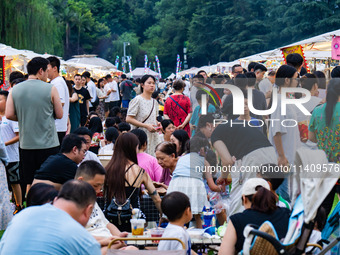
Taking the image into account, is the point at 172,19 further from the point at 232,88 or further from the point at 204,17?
the point at 232,88

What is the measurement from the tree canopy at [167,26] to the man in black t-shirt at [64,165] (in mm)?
25636

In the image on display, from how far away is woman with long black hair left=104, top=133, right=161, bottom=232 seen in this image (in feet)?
20.4

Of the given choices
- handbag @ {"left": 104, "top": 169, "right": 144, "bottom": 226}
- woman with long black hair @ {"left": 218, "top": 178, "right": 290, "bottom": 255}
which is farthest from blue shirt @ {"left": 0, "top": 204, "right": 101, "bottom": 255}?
handbag @ {"left": 104, "top": 169, "right": 144, "bottom": 226}

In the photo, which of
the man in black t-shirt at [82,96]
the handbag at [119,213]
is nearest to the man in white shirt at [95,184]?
the handbag at [119,213]

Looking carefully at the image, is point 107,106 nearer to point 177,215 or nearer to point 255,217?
point 177,215

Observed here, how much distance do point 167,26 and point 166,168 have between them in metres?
83.3

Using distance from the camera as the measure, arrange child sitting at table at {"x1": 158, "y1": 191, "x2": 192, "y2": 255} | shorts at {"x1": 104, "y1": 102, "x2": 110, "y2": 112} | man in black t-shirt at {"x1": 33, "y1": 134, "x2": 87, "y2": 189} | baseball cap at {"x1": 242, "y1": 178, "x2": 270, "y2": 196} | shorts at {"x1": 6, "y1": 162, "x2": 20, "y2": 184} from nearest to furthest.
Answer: baseball cap at {"x1": 242, "y1": 178, "x2": 270, "y2": 196}
child sitting at table at {"x1": 158, "y1": 191, "x2": 192, "y2": 255}
man in black t-shirt at {"x1": 33, "y1": 134, "x2": 87, "y2": 189}
shorts at {"x1": 6, "y1": 162, "x2": 20, "y2": 184}
shorts at {"x1": 104, "y1": 102, "x2": 110, "y2": 112}

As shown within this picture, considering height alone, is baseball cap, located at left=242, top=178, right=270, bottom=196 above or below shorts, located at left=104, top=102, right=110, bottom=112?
above

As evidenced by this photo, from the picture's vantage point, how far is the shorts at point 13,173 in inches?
339

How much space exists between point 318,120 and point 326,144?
0.80ft

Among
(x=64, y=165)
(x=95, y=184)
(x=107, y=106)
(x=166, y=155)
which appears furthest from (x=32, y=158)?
(x=107, y=106)

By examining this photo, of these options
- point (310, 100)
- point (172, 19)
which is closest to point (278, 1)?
point (172, 19)

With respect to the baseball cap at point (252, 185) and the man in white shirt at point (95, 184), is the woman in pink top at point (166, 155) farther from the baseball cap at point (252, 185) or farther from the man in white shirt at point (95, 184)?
the baseball cap at point (252, 185)

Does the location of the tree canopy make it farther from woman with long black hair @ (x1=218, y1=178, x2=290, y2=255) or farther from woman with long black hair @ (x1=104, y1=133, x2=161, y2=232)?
woman with long black hair @ (x1=218, y1=178, x2=290, y2=255)
